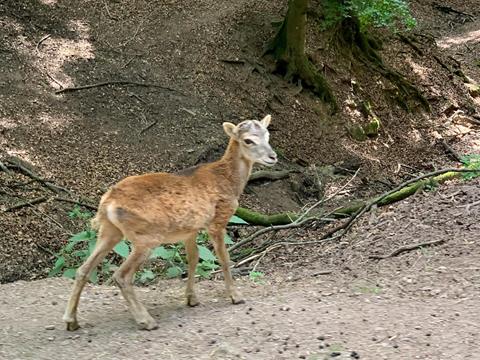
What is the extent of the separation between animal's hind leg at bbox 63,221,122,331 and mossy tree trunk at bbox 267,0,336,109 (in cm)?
932

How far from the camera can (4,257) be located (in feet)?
26.4

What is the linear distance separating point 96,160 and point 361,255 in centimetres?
501

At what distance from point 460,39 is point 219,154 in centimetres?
1211

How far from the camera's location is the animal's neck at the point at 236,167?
21.8 ft

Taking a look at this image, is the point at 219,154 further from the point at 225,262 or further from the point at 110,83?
the point at 225,262

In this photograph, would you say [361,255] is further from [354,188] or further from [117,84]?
[117,84]

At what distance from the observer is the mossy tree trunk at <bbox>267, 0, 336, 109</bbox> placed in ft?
47.5

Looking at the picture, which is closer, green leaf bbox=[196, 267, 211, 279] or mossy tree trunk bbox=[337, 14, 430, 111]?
green leaf bbox=[196, 267, 211, 279]

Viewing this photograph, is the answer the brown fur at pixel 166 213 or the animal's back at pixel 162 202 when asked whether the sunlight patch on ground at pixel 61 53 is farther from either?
the animal's back at pixel 162 202

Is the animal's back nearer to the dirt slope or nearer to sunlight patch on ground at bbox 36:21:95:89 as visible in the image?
the dirt slope

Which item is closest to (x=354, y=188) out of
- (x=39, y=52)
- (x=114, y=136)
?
(x=114, y=136)

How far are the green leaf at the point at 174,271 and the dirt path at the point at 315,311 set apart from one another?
0.17 m

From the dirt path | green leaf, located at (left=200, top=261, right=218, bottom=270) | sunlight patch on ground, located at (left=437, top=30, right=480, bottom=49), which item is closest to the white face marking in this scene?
the dirt path

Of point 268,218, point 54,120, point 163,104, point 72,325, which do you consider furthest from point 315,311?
point 163,104
